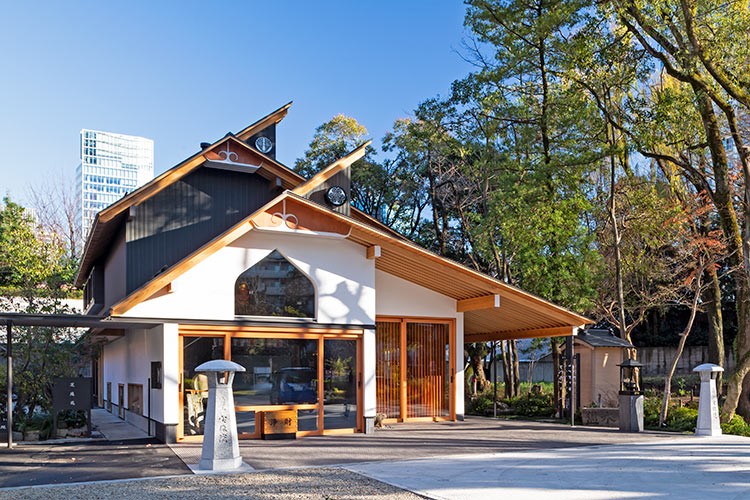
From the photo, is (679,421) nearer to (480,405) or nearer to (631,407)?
(631,407)

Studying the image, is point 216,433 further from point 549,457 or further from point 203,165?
point 203,165

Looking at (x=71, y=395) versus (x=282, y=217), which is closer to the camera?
(x=282, y=217)

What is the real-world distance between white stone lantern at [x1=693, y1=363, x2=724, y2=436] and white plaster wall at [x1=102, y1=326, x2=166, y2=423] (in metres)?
9.74

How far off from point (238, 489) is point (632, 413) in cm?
893

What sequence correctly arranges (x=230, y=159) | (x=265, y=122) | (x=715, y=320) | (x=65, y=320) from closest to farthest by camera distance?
(x=65, y=320), (x=230, y=159), (x=265, y=122), (x=715, y=320)

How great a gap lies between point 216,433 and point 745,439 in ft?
30.2

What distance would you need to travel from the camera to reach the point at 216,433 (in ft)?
30.8

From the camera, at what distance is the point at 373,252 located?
1370 centimetres

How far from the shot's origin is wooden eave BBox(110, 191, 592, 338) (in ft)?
39.2

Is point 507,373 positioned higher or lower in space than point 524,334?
lower

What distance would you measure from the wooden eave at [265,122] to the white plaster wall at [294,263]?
181 inches

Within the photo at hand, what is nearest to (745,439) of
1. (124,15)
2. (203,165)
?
(203,165)

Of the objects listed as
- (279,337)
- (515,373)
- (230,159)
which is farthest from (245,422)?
(515,373)

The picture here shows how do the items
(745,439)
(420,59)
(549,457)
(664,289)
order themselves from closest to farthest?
(549,457) → (745,439) → (664,289) → (420,59)
